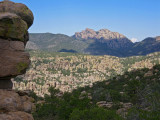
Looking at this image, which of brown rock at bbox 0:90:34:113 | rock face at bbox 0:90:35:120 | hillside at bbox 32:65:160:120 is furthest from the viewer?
hillside at bbox 32:65:160:120

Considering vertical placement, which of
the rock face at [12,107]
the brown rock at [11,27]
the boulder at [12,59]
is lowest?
the rock face at [12,107]

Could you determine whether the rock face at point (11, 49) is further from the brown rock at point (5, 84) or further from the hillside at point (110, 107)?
Result: the hillside at point (110, 107)

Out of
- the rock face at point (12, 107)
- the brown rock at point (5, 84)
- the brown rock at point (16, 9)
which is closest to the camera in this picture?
the rock face at point (12, 107)

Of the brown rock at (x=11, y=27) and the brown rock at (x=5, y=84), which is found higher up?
the brown rock at (x=11, y=27)

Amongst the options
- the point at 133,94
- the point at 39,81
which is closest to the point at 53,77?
the point at 39,81

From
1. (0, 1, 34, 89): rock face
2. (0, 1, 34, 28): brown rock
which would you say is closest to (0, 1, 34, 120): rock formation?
(0, 1, 34, 89): rock face

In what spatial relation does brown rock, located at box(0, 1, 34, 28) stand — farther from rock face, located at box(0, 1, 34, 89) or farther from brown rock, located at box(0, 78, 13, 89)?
brown rock, located at box(0, 78, 13, 89)

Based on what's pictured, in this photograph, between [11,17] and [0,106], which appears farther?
[11,17]

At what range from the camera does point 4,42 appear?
13445 millimetres

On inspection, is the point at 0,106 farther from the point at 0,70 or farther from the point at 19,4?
the point at 19,4

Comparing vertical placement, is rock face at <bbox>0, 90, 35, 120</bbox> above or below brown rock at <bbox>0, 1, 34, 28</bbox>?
below

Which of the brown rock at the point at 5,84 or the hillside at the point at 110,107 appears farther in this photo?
the hillside at the point at 110,107

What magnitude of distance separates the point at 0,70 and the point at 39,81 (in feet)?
545

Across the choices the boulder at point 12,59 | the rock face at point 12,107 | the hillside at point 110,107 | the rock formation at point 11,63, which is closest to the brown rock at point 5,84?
the rock formation at point 11,63
